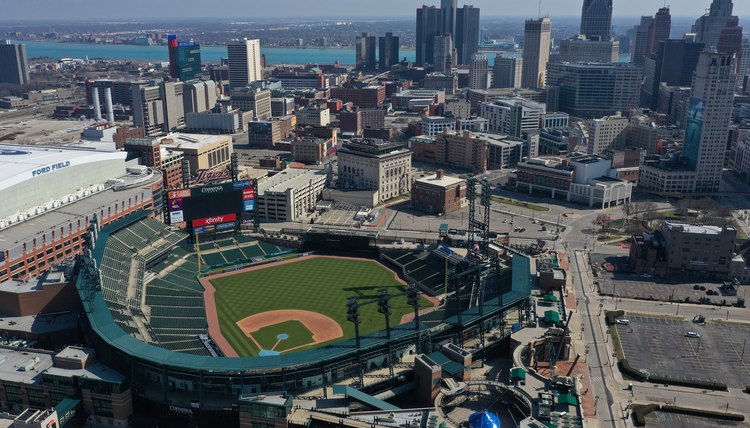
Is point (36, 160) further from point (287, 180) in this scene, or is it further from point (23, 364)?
point (23, 364)

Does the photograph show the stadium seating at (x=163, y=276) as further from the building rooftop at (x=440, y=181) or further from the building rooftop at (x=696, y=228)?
the building rooftop at (x=696, y=228)

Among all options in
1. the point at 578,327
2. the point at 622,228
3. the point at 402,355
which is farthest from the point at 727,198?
the point at 402,355

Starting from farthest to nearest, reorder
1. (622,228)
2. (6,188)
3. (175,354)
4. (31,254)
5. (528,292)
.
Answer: (622,228)
(6,188)
(31,254)
(528,292)
(175,354)

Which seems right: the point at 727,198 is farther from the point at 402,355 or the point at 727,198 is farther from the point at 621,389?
the point at 402,355

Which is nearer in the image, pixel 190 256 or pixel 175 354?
pixel 175 354

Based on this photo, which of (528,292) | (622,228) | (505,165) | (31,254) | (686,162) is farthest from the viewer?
(505,165)

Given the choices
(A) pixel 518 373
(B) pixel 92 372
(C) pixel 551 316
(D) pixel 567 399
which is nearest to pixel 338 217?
(C) pixel 551 316

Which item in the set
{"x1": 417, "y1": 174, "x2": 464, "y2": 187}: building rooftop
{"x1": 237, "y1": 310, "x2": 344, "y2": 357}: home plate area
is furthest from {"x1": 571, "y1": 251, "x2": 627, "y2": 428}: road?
{"x1": 417, "y1": 174, "x2": 464, "y2": 187}: building rooftop

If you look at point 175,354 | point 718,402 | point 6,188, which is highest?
point 6,188

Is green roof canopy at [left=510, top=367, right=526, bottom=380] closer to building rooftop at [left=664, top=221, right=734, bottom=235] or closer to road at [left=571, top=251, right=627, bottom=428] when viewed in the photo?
road at [left=571, top=251, right=627, bottom=428]
